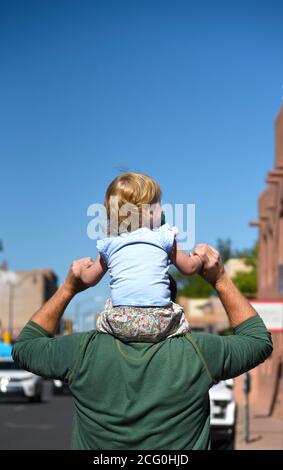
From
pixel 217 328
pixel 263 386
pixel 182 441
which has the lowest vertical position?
pixel 217 328

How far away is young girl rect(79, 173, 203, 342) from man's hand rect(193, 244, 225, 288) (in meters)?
0.02

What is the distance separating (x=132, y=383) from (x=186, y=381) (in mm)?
137

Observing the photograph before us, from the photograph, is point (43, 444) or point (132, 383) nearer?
point (132, 383)

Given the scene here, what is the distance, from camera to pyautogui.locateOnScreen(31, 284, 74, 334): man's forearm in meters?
2.80

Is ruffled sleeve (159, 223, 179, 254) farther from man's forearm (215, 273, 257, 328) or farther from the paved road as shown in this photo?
the paved road

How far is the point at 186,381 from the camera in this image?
8.33 ft

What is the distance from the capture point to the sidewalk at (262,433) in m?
18.7

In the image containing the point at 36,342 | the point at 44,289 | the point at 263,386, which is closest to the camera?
the point at 36,342

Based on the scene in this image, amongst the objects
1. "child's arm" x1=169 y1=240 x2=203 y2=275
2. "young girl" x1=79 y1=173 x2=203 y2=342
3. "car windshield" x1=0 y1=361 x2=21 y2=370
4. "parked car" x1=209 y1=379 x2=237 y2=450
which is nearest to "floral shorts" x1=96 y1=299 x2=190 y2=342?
"young girl" x1=79 y1=173 x2=203 y2=342

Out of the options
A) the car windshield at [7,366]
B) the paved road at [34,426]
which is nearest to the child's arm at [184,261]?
the paved road at [34,426]

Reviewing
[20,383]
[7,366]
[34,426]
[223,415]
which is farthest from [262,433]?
[7,366]

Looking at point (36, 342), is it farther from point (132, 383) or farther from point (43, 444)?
point (43, 444)
